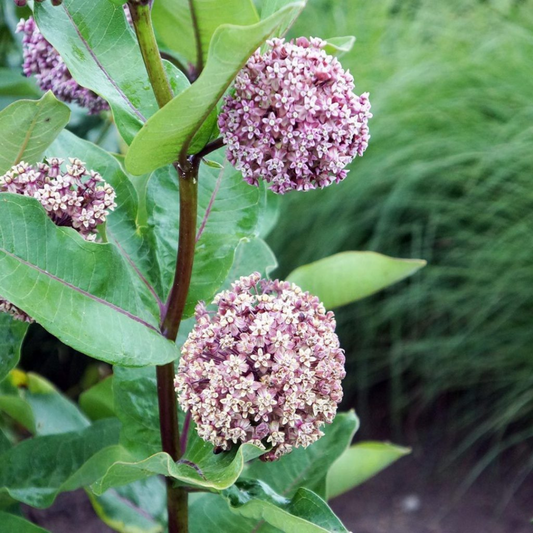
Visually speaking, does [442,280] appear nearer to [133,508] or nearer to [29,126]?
[133,508]

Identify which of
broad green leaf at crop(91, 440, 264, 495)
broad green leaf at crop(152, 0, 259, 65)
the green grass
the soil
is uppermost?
broad green leaf at crop(152, 0, 259, 65)

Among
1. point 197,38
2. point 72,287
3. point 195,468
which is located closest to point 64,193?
point 72,287

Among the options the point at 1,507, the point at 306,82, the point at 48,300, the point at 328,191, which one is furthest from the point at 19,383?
the point at 328,191

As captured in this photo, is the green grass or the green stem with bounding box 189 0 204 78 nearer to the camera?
the green stem with bounding box 189 0 204 78


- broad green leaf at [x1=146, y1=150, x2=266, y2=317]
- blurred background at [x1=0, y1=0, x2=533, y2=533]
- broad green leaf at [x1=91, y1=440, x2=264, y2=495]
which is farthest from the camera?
blurred background at [x1=0, y1=0, x2=533, y2=533]

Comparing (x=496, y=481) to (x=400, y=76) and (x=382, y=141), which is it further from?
(x=400, y=76)

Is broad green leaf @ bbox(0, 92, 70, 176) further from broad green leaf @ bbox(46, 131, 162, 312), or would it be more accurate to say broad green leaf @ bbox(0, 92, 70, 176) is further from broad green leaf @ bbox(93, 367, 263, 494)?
broad green leaf @ bbox(93, 367, 263, 494)

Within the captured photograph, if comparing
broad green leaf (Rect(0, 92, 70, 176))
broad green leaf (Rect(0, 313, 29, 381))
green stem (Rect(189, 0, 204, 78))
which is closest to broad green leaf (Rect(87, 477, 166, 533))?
broad green leaf (Rect(0, 313, 29, 381))

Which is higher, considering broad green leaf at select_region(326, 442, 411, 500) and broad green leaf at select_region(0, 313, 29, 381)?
broad green leaf at select_region(0, 313, 29, 381)
